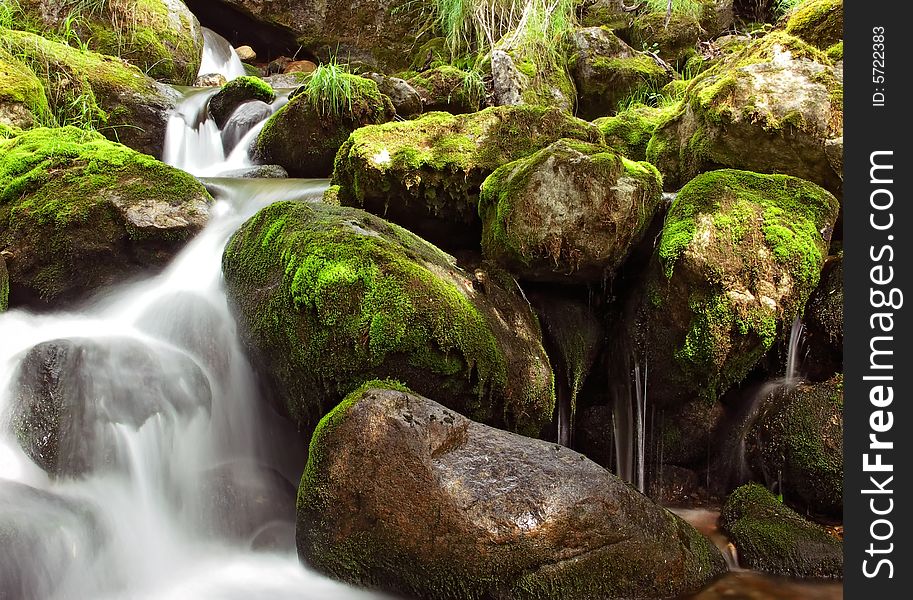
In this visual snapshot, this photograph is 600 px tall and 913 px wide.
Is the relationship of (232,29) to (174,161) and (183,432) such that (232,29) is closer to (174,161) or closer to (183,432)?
(174,161)

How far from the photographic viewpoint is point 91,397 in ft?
12.2

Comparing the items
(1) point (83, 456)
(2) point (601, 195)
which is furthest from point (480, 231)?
(1) point (83, 456)

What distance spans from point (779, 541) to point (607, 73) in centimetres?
698

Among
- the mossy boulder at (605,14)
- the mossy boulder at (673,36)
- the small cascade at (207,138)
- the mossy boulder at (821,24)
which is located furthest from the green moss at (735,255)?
the mossy boulder at (605,14)

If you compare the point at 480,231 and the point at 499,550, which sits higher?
the point at 480,231

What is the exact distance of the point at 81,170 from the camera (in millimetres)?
5219

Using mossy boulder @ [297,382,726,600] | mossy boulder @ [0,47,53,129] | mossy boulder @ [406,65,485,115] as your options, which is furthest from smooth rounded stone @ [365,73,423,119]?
mossy boulder @ [297,382,726,600]

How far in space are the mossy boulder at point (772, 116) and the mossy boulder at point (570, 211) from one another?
1166 millimetres

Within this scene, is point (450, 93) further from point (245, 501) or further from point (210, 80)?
point (245, 501)

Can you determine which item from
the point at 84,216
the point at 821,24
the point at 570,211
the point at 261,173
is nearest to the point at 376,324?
the point at 570,211

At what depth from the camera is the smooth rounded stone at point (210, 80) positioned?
1062 cm

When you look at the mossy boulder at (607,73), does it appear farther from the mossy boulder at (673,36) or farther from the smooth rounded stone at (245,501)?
the smooth rounded stone at (245,501)

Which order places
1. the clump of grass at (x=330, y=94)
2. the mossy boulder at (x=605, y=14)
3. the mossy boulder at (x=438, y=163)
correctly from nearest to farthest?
the mossy boulder at (x=438, y=163) → the clump of grass at (x=330, y=94) → the mossy boulder at (x=605, y=14)

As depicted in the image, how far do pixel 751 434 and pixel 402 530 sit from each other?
2.69m
